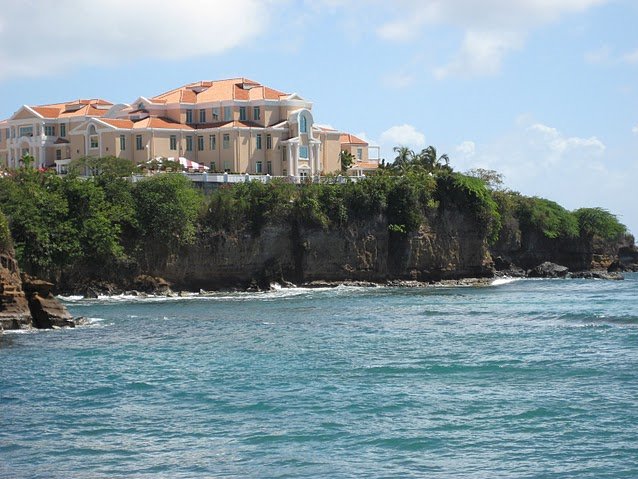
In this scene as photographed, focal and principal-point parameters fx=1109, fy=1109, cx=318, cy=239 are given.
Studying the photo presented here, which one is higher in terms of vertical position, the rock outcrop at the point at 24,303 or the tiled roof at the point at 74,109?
the tiled roof at the point at 74,109

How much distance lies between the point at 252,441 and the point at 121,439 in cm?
310

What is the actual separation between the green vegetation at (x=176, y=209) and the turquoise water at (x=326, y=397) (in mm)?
16802

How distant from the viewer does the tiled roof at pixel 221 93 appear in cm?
9594

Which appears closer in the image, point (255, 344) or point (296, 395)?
point (296, 395)

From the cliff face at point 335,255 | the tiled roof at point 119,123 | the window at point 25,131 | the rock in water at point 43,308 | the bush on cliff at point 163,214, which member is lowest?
the rock in water at point 43,308

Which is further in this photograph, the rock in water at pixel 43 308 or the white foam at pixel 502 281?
the white foam at pixel 502 281

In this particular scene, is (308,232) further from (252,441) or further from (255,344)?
(252,441)

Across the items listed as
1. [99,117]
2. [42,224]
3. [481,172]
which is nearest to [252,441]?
[42,224]

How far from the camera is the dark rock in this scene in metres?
89.7

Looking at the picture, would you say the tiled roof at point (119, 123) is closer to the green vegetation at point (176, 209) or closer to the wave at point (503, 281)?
the green vegetation at point (176, 209)

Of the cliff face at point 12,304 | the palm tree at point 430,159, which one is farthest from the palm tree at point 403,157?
the cliff face at point 12,304

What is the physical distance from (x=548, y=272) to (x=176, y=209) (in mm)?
32668

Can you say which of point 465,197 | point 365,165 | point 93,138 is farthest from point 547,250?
point 93,138

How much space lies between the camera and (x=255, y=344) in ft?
140
